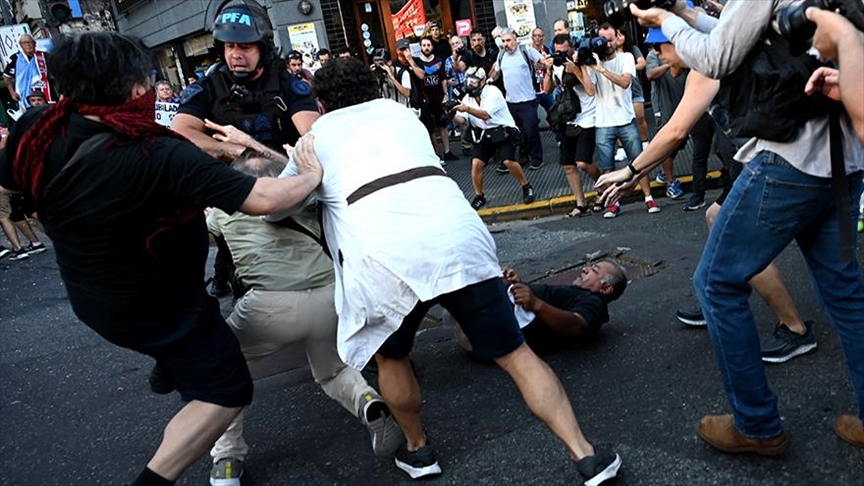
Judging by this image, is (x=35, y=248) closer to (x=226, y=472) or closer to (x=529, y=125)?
(x=529, y=125)

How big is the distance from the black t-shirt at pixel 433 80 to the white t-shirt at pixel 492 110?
3.22 meters

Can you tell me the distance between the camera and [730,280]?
2.27 metres

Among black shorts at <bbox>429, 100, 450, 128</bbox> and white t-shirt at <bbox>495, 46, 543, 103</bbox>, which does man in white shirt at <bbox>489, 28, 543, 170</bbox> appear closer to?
white t-shirt at <bbox>495, 46, 543, 103</bbox>

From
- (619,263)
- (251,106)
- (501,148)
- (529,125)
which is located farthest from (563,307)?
(529,125)

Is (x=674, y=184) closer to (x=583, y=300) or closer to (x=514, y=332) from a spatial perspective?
(x=583, y=300)

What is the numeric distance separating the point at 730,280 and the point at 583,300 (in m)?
1.44

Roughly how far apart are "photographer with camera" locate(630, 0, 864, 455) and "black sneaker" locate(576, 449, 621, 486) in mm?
457

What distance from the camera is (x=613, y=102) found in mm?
6633

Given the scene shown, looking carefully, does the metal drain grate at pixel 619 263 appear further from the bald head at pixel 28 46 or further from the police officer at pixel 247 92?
the bald head at pixel 28 46

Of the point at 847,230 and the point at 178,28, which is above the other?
the point at 178,28

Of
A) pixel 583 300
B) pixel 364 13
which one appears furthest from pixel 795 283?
pixel 364 13

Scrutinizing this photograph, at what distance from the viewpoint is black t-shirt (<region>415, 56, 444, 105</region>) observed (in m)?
10.7

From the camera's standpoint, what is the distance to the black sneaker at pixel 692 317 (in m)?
3.69

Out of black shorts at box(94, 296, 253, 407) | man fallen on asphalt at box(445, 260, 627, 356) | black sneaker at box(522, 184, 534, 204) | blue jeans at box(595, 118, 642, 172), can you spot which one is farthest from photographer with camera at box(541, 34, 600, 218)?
black shorts at box(94, 296, 253, 407)
